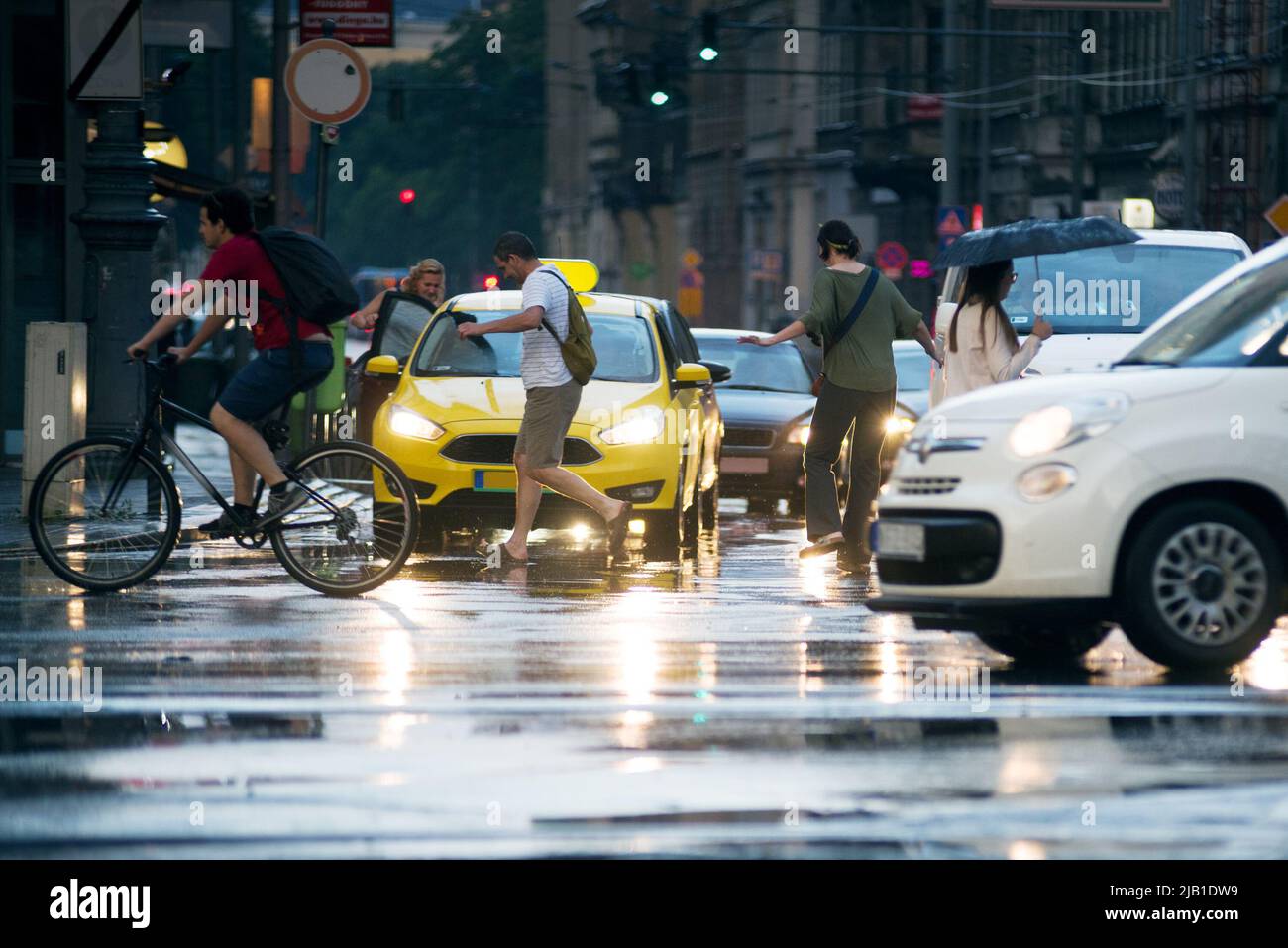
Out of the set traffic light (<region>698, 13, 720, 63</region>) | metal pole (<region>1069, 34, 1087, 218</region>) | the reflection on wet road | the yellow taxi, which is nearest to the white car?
the reflection on wet road

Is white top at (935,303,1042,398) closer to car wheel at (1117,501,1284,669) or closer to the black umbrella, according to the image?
the black umbrella

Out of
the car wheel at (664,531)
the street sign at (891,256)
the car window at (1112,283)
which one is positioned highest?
the street sign at (891,256)

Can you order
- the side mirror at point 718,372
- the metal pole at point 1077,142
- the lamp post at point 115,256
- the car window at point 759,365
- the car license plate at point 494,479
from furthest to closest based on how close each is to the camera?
the metal pole at point 1077,142 → the car window at point 759,365 → the side mirror at point 718,372 → the lamp post at point 115,256 → the car license plate at point 494,479

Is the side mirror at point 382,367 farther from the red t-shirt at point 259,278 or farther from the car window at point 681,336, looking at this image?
the red t-shirt at point 259,278

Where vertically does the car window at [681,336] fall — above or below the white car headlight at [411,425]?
above

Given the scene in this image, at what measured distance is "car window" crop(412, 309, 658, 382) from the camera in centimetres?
1600

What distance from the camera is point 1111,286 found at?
16.4 m

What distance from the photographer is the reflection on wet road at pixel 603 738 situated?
6441 millimetres

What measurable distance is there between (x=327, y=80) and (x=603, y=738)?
42.4ft

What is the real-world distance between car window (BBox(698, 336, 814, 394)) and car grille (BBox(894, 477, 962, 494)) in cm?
1171

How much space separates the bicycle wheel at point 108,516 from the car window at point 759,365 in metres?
9.66

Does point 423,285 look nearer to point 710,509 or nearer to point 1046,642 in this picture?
point 710,509

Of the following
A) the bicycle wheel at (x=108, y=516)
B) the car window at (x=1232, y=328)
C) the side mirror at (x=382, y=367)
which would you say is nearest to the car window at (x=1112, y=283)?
the side mirror at (x=382, y=367)

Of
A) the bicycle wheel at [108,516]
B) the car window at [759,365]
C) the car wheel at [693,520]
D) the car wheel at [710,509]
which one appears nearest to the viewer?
the bicycle wheel at [108,516]
